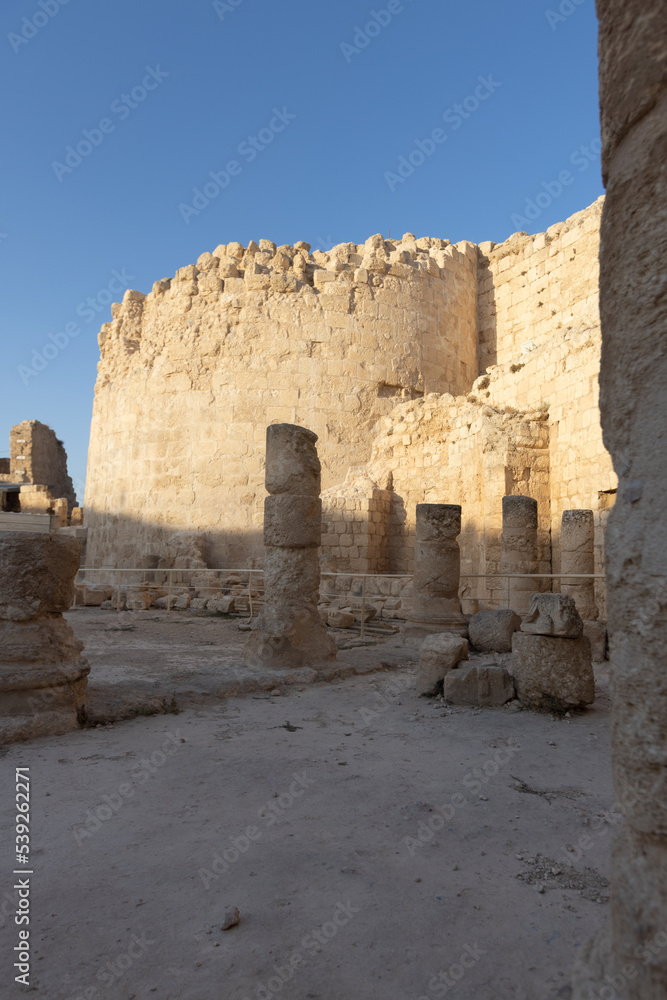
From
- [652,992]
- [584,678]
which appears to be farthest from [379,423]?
[652,992]

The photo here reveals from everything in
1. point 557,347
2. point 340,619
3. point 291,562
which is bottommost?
point 340,619

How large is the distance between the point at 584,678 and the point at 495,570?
6.10 metres

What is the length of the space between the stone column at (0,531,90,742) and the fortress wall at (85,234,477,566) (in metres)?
9.59

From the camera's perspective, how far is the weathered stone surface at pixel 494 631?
25.3 ft

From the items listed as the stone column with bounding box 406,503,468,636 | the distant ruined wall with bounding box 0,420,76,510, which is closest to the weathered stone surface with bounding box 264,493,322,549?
→ the stone column with bounding box 406,503,468,636

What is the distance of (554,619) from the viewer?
5301 millimetres

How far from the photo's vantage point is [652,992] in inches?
52.6

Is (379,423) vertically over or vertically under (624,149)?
over

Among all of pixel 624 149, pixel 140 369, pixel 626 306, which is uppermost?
pixel 140 369

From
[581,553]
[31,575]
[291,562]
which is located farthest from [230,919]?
[581,553]

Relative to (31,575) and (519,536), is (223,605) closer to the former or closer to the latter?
(519,536)

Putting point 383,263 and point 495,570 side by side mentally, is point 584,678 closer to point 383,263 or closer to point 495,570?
point 495,570

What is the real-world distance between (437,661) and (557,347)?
7.47m

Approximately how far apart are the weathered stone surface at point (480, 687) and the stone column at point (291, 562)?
181 cm
